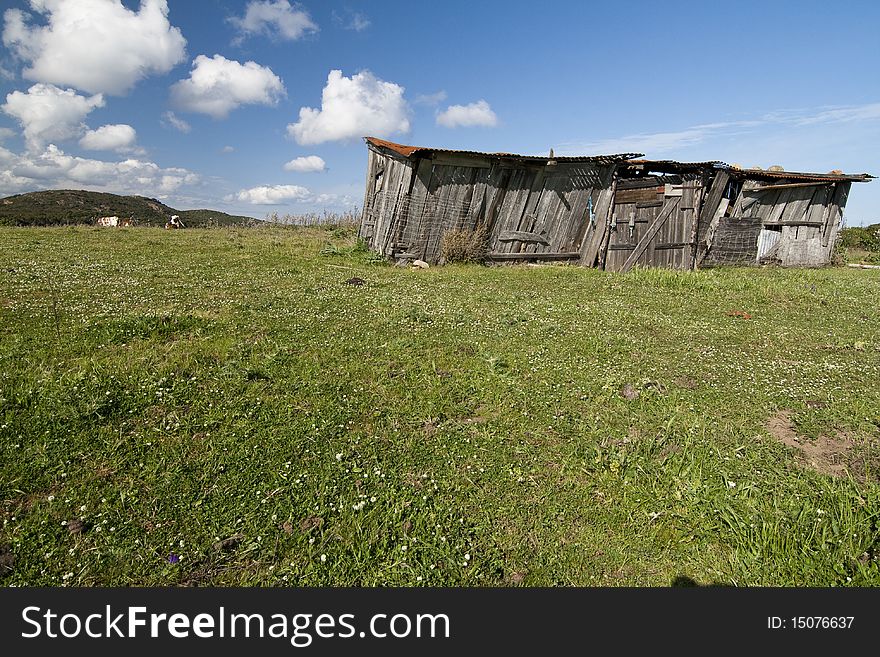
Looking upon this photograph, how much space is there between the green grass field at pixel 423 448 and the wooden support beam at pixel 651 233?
9.36 meters

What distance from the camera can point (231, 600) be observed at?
10.6 ft

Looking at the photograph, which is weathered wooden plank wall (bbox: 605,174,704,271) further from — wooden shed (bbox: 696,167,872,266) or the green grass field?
the green grass field

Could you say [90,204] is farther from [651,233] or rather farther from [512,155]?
[651,233]

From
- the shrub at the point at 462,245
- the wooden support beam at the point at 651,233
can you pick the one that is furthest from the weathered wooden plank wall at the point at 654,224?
the shrub at the point at 462,245

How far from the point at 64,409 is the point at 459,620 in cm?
493

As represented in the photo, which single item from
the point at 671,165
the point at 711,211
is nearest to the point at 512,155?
the point at 671,165

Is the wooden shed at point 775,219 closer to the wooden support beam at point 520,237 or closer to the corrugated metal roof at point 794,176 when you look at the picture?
the corrugated metal roof at point 794,176

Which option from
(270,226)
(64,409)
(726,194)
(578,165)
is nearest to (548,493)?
(64,409)

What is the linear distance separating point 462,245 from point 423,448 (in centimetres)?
1406

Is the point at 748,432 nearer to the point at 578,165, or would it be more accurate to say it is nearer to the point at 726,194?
the point at 578,165

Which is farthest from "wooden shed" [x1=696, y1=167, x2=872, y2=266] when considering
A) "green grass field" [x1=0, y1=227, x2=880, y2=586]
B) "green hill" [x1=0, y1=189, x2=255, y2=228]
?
"green hill" [x1=0, y1=189, x2=255, y2=228]

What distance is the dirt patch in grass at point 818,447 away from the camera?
16.3ft

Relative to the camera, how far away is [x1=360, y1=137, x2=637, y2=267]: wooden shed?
17953mm

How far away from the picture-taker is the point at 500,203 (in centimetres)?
1869
